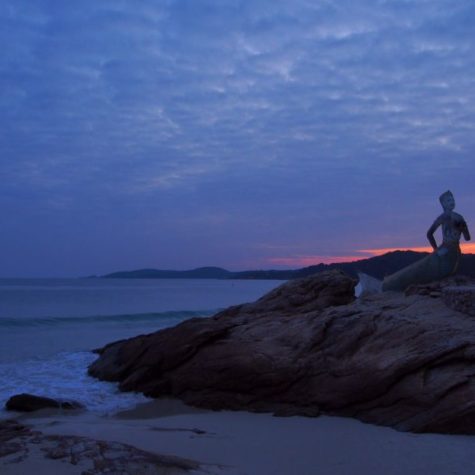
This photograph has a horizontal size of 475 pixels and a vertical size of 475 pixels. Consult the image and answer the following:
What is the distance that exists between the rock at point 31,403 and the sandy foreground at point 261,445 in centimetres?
43

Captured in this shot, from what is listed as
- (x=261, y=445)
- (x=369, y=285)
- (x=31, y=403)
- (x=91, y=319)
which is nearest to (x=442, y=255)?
(x=369, y=285)

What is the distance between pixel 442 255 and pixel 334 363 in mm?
5280

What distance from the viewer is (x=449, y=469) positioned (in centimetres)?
642

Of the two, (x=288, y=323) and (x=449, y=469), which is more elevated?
(x=288, y=323)


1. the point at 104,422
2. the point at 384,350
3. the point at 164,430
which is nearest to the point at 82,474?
the point at 164,430

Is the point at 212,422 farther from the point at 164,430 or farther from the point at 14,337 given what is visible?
the point at 14,337

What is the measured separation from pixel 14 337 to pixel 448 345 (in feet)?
73.7

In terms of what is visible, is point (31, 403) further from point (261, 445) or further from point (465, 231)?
point (465, 231)

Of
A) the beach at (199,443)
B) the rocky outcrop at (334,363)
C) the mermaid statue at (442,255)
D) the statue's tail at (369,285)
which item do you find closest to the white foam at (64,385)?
the beach at (199,443)

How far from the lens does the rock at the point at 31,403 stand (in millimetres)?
10516

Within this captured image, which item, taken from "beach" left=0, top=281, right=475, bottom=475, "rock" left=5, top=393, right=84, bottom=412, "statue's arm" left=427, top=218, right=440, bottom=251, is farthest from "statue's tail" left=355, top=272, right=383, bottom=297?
"rock" left=5, top=393, right=84, bottom=412

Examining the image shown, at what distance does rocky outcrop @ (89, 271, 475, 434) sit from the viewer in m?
8.52

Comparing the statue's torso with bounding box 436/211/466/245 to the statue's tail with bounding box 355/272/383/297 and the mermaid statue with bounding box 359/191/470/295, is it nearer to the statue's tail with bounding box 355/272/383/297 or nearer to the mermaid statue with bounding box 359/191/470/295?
the mermaid statue with bounding box 359/191/470/295

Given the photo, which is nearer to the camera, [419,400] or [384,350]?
[419,400]
